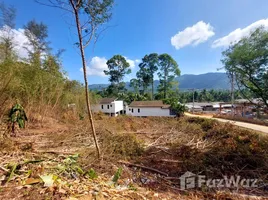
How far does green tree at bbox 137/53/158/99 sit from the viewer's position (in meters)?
21.8

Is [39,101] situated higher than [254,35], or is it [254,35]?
[254,35]

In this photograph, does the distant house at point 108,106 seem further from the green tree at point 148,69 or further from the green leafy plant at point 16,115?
the green leafy plant at point 16,115

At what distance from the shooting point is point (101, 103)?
1908 cm

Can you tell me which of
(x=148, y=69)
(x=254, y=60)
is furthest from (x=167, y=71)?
(x=254, y=60)

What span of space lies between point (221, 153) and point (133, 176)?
253cm

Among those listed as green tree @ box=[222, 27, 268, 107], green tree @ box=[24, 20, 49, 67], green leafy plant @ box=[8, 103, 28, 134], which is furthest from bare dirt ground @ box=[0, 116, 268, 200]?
green tree @ box=[24, 20, 49, 67]

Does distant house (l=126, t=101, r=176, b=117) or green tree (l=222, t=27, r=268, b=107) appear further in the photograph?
distant house (l=126, t=101, r=176, b=117)

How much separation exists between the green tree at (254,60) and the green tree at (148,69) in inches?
651

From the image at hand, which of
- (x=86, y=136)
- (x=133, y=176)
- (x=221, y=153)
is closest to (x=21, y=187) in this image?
(x=133, y=176)

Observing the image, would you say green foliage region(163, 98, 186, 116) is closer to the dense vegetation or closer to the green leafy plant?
the dense vegetation

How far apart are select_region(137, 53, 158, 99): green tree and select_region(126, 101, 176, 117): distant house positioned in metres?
6.15

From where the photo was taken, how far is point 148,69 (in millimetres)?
22516

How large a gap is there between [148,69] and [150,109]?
27.1 feet

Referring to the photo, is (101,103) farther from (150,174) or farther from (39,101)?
(150,174)
